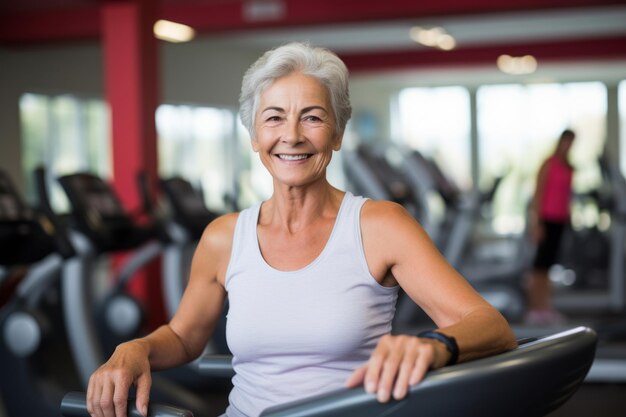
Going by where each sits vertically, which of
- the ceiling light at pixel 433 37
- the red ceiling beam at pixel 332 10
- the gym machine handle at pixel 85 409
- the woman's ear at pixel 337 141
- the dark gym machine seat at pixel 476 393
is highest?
the ceiling light at pixel 433 37

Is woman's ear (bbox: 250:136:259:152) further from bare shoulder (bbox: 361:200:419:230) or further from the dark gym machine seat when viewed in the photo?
the dark gym machine seat

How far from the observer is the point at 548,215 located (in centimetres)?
585

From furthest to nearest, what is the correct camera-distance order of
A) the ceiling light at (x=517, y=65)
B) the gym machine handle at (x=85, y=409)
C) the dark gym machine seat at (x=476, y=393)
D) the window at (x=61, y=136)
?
the ceiling light at (x=517, y=65) → the window at (x=61, y=136) → the gym machine handle at (x=85, y=409) → the dark gym machine seat at (x=476, y=393)

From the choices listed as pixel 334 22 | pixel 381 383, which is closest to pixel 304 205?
pixel 381 383

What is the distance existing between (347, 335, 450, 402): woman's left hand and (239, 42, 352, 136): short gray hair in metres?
0.49

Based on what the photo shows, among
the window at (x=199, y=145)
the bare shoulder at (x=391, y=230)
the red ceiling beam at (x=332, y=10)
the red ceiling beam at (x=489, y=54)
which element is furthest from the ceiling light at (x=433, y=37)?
the bare shoulder at (x=391, y=230)

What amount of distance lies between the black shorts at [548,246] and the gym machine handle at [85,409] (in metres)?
4.82

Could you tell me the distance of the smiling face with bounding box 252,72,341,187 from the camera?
4.66ft

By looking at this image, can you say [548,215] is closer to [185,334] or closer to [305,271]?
[185,334]

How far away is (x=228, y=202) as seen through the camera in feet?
19.0

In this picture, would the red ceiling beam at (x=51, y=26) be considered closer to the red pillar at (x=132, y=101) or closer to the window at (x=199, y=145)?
the red pillar at (x=132, y=101)

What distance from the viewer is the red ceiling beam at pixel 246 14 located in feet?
24.3

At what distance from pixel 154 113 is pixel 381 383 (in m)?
5.92

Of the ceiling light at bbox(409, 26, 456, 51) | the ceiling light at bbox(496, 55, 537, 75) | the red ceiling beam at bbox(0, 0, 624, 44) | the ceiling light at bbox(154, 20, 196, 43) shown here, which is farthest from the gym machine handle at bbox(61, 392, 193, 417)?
the ceiling light at bbox(496, 55, 537, 75)
